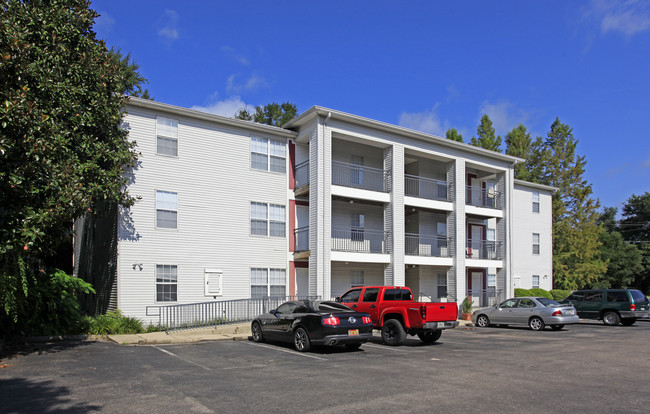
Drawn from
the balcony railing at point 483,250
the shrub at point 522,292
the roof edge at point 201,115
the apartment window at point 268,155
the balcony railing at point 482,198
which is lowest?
the shrub at point 522,292

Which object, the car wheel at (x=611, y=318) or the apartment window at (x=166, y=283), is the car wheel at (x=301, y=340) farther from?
the car wheel at (x=611, y=318)

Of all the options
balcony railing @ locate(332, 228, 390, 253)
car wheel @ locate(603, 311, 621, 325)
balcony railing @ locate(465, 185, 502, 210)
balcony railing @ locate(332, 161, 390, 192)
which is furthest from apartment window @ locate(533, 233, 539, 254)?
balcony railing @ locate(332, 161, 390, 192)

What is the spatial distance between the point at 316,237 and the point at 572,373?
1272cm

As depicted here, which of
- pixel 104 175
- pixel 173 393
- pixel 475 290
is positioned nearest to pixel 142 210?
pixel 104 175

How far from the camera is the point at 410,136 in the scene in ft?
84.4

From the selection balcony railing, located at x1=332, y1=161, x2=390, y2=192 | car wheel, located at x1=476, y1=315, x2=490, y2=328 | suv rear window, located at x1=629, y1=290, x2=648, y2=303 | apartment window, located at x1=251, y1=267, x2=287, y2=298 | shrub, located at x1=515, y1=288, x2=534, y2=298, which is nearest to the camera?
apartment window, located at x1=251, y1=267, x2=287, y2=298

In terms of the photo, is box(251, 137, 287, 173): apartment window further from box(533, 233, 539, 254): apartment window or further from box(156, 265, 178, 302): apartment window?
box(533, 233, 539, 254): apartment window

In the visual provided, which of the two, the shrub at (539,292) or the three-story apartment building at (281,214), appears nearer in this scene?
the three-story apartment building at (281,214)

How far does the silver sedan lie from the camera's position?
20.5 meters

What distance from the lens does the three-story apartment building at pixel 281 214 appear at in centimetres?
1978

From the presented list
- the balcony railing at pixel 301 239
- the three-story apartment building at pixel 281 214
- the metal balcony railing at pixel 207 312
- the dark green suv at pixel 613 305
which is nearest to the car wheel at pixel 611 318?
the dark green suv at pixel 613 305

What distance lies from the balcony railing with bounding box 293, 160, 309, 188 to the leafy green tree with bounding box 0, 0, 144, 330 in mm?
8301

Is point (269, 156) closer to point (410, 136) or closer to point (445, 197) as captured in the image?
point (410, 136)

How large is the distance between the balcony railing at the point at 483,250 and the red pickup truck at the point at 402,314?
15407 mm
